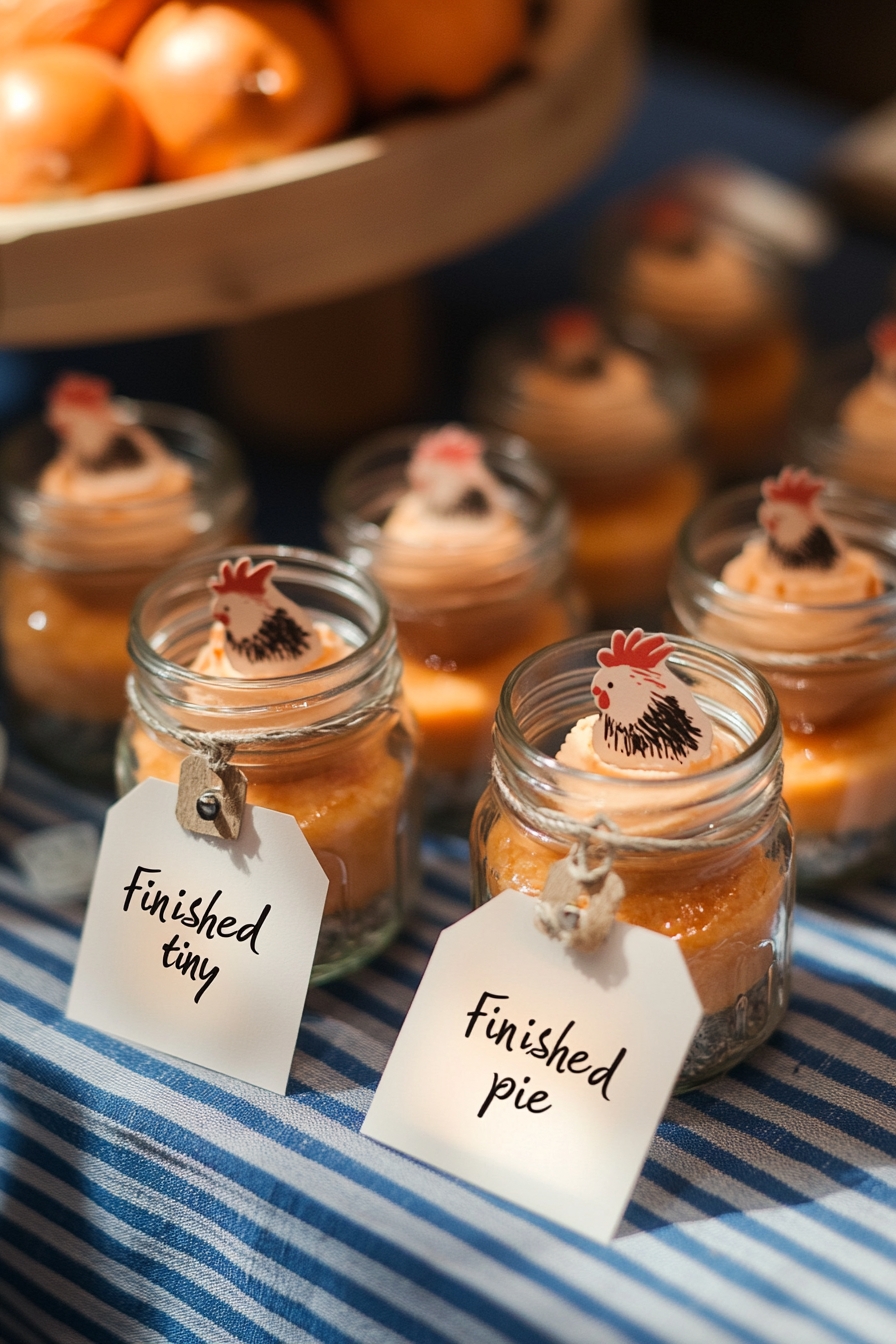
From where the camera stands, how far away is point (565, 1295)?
0.70m

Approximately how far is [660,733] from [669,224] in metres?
1.09

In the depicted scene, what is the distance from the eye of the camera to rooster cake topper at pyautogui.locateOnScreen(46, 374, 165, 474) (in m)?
1.13

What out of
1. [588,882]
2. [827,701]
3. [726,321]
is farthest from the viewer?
[726,321]

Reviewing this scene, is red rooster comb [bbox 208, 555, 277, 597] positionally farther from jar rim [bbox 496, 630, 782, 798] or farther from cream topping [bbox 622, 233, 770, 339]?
cream topping [bbox 622, 233, 770, 339]

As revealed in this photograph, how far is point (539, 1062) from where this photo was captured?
2.48ft

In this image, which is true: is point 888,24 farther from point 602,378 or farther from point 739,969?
point 739,969

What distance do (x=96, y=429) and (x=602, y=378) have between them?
52cm

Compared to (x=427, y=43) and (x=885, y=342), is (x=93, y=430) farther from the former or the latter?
(x=885, y=342)

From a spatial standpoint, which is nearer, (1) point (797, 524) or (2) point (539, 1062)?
(2) point (539, 1062)

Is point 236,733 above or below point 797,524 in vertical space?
below

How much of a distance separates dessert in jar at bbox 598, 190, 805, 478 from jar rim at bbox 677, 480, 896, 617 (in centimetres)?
47

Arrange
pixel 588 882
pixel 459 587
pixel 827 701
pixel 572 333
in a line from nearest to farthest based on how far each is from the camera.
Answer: pixel 588 882 → pixel 827 701 → pixel 459 587 → pixel 572 333

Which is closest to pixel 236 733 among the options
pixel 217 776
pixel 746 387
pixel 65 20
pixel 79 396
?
pixel 217 776

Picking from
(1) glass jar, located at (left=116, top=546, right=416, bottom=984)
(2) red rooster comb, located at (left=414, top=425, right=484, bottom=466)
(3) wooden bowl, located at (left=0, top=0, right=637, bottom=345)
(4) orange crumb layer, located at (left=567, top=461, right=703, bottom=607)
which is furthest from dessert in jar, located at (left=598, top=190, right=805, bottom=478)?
(1) glass jar, located at (left=116, top=546, right=416, bottom=984)
